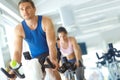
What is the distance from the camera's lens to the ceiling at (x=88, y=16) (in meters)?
5.18

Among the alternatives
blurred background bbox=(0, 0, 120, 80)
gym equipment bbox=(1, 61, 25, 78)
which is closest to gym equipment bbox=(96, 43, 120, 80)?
gym equipment bbox=(1, 61, 25, 78)

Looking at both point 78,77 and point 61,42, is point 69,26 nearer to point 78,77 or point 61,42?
point 61,42

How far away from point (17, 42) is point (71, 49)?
140 cm

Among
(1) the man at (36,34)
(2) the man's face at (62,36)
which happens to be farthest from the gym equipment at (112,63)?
(1) the man at (36,34)

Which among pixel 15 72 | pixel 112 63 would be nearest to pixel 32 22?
pixel 15 72

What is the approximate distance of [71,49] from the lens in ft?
10.1

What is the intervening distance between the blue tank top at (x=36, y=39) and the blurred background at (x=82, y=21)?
198 cm

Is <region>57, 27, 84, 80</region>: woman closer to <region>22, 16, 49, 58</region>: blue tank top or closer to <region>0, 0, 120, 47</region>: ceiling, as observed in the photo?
<region>22, 16, 49, 58</region>: blue tank top

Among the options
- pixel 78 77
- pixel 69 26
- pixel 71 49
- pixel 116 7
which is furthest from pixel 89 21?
pixel 78 77

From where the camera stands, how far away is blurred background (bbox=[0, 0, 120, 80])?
4434 millimetres

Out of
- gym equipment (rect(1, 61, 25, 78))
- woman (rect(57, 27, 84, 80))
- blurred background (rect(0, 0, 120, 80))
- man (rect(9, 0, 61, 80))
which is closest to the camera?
gym equipment (rect(1, 61, 25, 78))

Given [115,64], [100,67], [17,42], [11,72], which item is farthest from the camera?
[100,67]

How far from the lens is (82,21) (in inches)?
264

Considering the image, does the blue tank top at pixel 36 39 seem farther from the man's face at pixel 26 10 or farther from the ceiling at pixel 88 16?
the ceiling at pixel 88 16
